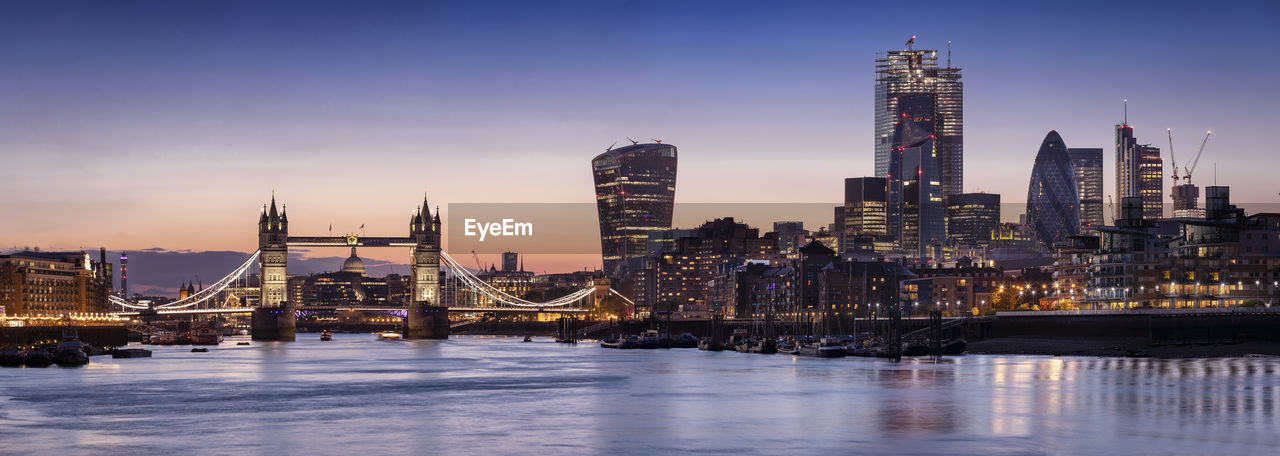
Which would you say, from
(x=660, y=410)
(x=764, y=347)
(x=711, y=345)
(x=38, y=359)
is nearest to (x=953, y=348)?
(x=764, y=347)

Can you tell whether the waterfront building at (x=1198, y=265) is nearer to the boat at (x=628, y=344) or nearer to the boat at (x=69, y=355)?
the boat at (x=628, y=344)

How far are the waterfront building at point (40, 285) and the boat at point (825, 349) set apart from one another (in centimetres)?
9968

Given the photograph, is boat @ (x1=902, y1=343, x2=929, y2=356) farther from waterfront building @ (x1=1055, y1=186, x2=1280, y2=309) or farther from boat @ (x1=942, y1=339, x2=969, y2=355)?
waterfront building @ (x1=1055, y1=186, x2=1280, y2=309)

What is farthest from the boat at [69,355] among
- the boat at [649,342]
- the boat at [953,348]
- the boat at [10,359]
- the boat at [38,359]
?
the boat at [649,342]

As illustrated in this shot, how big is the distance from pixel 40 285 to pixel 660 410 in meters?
139

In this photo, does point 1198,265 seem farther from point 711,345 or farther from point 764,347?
point 711,345

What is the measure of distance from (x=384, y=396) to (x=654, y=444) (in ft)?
104

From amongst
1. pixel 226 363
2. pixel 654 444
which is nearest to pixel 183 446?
pixel 654 444

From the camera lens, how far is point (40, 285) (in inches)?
7210

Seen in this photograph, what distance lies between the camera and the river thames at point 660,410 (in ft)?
176

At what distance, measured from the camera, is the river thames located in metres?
53.7

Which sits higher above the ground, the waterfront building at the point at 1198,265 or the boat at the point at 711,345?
the waterfront building at the point at 1198,265

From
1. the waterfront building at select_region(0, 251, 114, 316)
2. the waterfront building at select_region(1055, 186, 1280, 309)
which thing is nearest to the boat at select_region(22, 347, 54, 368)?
the waterfront building at select_region(0, 251, 114, 316)

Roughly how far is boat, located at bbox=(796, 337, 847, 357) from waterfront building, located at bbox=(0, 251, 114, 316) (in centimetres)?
9968
